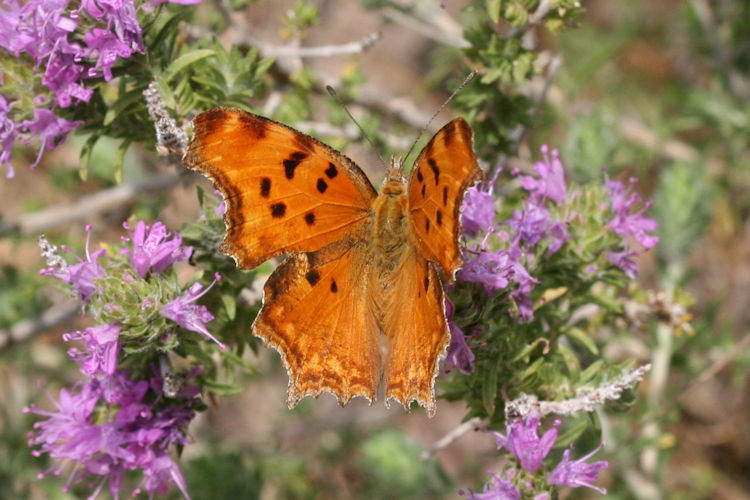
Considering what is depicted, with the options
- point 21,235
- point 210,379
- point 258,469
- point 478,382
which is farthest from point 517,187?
point 21,235

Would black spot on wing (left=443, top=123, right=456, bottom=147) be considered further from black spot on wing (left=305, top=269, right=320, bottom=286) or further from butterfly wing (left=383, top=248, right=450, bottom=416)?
black spot on wing (left=305, top=269, right=320, bottom=286)

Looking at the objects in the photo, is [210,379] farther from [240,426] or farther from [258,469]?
[240,426]

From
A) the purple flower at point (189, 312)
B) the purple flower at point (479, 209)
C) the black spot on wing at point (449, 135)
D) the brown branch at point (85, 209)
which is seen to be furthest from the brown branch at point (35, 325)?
the black spot on wing at point (449, 135)

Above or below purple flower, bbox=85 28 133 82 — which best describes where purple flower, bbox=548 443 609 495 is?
below

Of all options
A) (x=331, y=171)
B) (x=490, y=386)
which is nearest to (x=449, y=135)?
(x=331, y=171)

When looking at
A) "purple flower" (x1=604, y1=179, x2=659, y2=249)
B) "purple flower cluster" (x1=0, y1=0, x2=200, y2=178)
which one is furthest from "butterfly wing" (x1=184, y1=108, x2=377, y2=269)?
"purple flower" (x1=604, y1=179, x2=659, y2=249)
